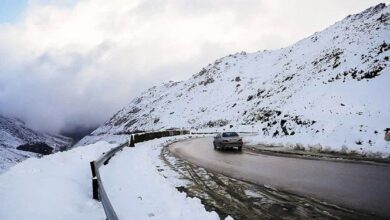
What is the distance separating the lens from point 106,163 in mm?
19359

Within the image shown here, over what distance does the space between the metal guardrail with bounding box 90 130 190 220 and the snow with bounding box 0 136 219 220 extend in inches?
17.2

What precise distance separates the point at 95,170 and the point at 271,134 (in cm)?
2412

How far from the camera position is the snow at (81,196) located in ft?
26.4

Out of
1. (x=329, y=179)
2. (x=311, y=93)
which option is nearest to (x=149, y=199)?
(x=329, y=179)

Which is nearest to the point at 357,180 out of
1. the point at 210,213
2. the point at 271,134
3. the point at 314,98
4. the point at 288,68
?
the point at 210,213

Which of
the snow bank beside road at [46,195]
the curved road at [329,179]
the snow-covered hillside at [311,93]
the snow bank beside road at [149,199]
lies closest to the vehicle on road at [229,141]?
the snow-covered hillside at [311,93]

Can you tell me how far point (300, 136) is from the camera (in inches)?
1035

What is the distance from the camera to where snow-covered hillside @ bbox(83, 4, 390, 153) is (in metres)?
24.5

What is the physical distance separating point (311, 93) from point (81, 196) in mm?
54274

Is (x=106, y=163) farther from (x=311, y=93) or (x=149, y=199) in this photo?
(x=311, y=93)

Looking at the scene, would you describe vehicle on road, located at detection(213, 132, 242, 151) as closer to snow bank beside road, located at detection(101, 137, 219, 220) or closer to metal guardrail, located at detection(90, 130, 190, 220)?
metal guardrail, located at detection(90, 130, 190, 220)

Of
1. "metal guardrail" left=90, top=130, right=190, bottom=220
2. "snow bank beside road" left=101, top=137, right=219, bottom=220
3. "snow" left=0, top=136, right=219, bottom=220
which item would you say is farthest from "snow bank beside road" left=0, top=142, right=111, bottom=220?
"snow bank beside road" left=101, top=137, right=219, bottom=220

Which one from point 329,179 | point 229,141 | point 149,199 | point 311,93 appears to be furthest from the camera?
point 311,93

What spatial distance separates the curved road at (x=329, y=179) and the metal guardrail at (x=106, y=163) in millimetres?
4437
